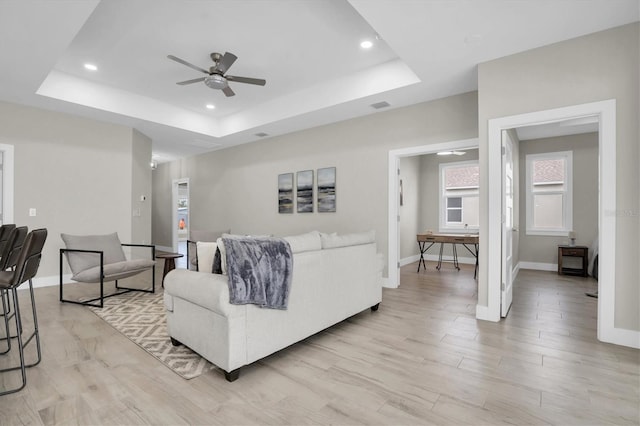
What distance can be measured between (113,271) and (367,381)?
3.37 m

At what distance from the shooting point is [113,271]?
388cm

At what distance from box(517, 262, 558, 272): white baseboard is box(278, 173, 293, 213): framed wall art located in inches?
187

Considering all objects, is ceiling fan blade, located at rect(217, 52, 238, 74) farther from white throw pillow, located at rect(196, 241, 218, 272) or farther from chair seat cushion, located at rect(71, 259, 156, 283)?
chair seat cushion, located at rect(71, 259, 156, 283)

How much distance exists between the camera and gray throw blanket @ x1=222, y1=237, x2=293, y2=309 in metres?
2.08

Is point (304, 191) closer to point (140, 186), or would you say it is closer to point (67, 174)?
point (140, 186)

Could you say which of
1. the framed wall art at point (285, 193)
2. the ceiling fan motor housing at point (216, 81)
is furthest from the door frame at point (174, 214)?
the ceiling fan motor housing at point (216, 81)

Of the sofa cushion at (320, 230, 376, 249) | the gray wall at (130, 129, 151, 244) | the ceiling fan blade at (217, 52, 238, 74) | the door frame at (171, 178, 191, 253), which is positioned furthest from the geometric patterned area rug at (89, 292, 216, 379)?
the door frame at (171, 178, 191, 253)

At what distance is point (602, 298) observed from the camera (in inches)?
110

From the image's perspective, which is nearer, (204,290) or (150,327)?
(204,290)

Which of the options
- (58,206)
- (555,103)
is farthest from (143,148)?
(555,103)

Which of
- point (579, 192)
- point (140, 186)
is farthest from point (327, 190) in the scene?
point (579, 192)

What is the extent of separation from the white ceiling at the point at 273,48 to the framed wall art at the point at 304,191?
953 mm

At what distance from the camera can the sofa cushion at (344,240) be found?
2886mm

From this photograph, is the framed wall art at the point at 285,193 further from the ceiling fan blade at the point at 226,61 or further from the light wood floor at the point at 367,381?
the light wood floor at the point at 367,381
